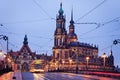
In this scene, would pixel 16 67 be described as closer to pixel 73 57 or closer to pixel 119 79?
pixel 73 57

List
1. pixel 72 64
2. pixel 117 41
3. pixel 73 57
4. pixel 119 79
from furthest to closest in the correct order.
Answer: pixel 73 57 < pixel 72 64 < pixel 117 41 < pixel 119 79

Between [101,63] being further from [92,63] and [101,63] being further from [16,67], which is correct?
[16,67]

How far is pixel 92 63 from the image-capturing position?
197 metres

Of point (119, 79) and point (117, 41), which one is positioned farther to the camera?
point (117, 41)

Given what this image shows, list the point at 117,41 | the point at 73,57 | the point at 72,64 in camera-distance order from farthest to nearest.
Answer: the point at 73,57 < the point at 72,64 < the point at 117,41

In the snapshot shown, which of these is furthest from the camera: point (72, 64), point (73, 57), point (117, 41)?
point (73, 57)

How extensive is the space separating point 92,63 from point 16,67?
3900 cm

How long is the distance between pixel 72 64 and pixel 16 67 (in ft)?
102

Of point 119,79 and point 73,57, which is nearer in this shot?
point 119,79

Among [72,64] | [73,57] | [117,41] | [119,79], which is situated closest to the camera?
[119,79]

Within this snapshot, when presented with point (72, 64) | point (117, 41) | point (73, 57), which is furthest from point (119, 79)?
point (73, 57)

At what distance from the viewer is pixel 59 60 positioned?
19850cm

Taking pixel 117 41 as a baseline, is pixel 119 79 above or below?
below

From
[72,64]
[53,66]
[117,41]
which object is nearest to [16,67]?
[53,66]
